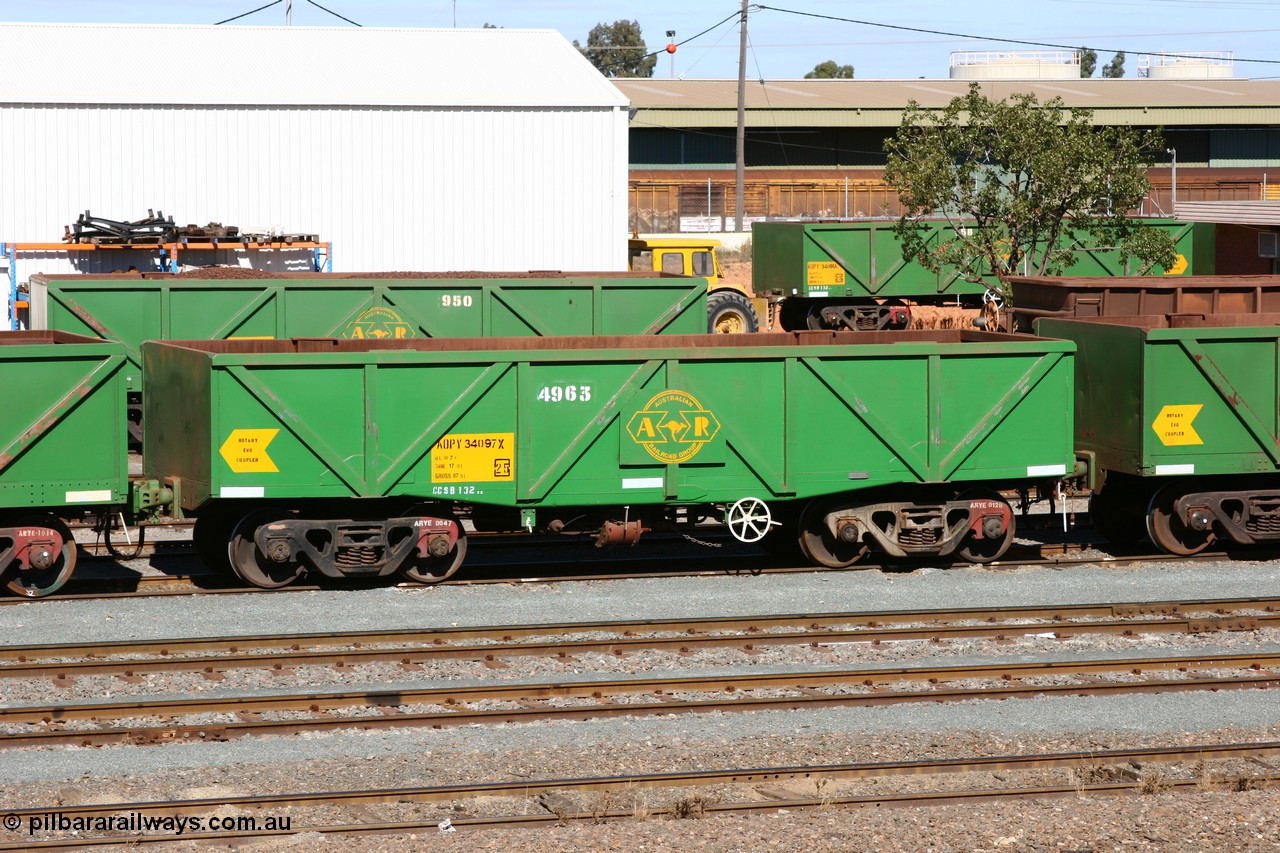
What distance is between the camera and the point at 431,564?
14.8 metres

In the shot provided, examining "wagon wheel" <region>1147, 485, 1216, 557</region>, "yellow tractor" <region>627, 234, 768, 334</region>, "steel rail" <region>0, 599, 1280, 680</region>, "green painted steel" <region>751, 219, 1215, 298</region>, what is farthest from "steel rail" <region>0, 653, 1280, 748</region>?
"green painted steel" <region>751, 219, 1215, 298</region>

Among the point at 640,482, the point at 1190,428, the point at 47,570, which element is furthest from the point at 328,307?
the point at 1190,428

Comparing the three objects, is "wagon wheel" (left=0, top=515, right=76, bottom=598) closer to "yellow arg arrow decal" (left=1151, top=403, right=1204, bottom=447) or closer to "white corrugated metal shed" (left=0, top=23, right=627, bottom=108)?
"yellow arg arrow decal" (left=1151, top=403, right=1204, bottom=447)

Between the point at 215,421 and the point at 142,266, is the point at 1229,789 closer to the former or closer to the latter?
the point at 215,421

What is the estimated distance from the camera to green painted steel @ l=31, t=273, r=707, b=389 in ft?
72.3

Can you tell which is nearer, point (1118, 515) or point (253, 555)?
point (253, 555)

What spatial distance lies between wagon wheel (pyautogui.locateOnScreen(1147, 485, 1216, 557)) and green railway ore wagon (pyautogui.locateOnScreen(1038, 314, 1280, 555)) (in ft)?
0.04

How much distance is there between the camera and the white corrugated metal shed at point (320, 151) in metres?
31.8

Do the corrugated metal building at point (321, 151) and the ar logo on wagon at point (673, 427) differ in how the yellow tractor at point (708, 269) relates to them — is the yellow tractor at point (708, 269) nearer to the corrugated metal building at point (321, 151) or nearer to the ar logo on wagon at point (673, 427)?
the corrugated metal building at point (321, 151)

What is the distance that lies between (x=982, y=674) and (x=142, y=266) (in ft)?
81.2

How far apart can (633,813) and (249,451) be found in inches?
258

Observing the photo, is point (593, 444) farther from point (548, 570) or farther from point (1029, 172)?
point (1029, 172)

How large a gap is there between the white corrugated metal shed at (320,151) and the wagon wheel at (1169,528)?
19731 millimetres

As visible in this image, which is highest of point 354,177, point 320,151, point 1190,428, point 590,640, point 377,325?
point 320,151
